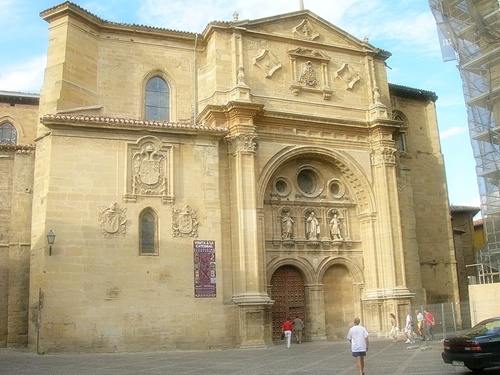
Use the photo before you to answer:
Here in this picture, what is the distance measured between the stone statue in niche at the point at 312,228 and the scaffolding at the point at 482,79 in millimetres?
6706

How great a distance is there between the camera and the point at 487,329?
42.6ft

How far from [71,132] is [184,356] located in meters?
8.96

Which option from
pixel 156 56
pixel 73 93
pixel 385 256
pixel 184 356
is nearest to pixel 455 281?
pixel 385 256

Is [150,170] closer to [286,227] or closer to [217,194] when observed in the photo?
[217,194]

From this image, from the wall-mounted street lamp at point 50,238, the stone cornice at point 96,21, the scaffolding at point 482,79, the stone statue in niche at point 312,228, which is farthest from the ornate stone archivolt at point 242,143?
the scaffolding at point 482,79

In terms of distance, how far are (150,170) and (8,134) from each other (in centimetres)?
988

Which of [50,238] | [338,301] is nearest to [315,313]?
[338,301]

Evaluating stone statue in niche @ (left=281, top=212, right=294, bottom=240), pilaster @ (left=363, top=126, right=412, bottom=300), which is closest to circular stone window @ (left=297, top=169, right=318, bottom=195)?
stone statue in niche @ (left=281, top=212, right=294, bottom=240)

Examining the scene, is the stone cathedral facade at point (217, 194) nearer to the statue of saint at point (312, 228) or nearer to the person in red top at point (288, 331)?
the statue of saint at point (312, 228)

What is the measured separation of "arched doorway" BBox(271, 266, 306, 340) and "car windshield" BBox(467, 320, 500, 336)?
10907 mm

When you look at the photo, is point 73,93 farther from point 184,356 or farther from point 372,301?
point 372,301

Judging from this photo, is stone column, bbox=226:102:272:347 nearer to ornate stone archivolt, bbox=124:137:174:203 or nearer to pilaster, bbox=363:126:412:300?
ornate stone archivolt, bbox=124:137:174:203

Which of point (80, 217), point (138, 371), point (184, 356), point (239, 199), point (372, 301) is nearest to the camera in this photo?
point (138, 371)

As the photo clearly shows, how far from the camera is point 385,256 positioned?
24703 mm
